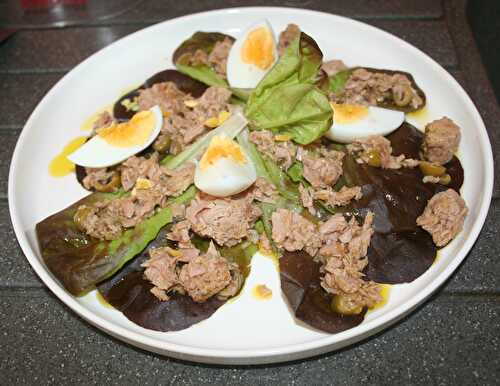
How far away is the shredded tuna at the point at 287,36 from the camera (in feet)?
11.0

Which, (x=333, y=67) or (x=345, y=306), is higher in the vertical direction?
(x=333, y=67)

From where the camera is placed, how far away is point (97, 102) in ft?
11.2

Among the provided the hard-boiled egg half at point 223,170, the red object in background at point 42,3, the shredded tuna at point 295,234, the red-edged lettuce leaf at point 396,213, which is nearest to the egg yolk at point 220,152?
the hard-boiled egg half at point 223,170

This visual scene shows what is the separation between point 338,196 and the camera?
264 cm

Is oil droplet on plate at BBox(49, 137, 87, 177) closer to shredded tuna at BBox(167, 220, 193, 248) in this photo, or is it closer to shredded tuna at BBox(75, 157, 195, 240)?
shredded tuna at BBox(75, 157, 195, 240)

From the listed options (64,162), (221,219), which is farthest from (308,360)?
(64,162)

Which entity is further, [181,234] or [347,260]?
[181,234]

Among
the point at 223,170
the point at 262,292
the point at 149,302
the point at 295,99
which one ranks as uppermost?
the point at 295,99

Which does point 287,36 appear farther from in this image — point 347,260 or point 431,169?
point 347,260

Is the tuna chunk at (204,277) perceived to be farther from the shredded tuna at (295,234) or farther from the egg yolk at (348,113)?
the egg yolk at (348,113)

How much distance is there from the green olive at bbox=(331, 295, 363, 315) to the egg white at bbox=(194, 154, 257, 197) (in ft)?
2.25

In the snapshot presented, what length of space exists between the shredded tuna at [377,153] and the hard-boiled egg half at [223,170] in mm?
559

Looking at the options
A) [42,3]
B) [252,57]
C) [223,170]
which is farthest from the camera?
[42,3]

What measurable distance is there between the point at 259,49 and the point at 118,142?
1003mm
